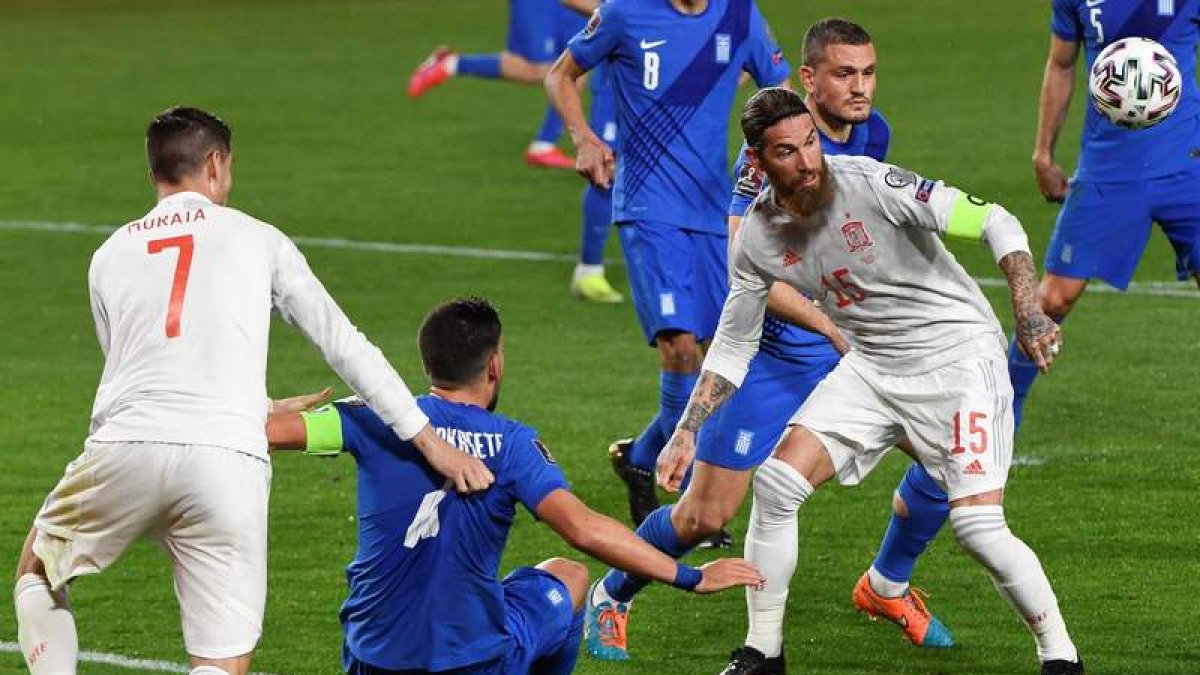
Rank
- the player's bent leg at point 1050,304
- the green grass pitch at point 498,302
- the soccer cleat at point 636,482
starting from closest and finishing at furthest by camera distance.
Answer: the green grass pitch at point 498,302
the soccer cleat at point 636,482
the player's bent leg at point 1050,304

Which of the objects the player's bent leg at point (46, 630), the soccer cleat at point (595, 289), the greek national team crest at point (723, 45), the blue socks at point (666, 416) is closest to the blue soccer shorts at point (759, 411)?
the blue socks at point (666, 416)

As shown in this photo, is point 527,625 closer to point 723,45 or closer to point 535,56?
point 723,45

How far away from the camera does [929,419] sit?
23.8 feet

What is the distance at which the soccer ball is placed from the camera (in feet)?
30.0

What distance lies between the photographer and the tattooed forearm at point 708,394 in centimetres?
741

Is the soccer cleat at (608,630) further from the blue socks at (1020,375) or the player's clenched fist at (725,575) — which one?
the blue socks at (1020,375)

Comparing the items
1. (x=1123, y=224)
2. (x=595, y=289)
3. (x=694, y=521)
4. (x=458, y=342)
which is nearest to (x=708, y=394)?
(x=694, y=521)

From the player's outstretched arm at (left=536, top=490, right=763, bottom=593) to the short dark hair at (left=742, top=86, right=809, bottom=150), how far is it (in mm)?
1414

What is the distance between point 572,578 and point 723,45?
3436 millimetres

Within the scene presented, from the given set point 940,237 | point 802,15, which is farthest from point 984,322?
point 802,15

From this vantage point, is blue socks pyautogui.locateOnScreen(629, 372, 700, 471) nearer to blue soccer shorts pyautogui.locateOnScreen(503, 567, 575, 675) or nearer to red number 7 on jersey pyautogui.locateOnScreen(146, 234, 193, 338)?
blue soccer shorts pyautogui.locateOnScreen(503, 567, 575, 675)

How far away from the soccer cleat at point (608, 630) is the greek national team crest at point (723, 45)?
8.61 ft

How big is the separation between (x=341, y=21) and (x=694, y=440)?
20.5 m

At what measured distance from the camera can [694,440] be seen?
722 centimetres
